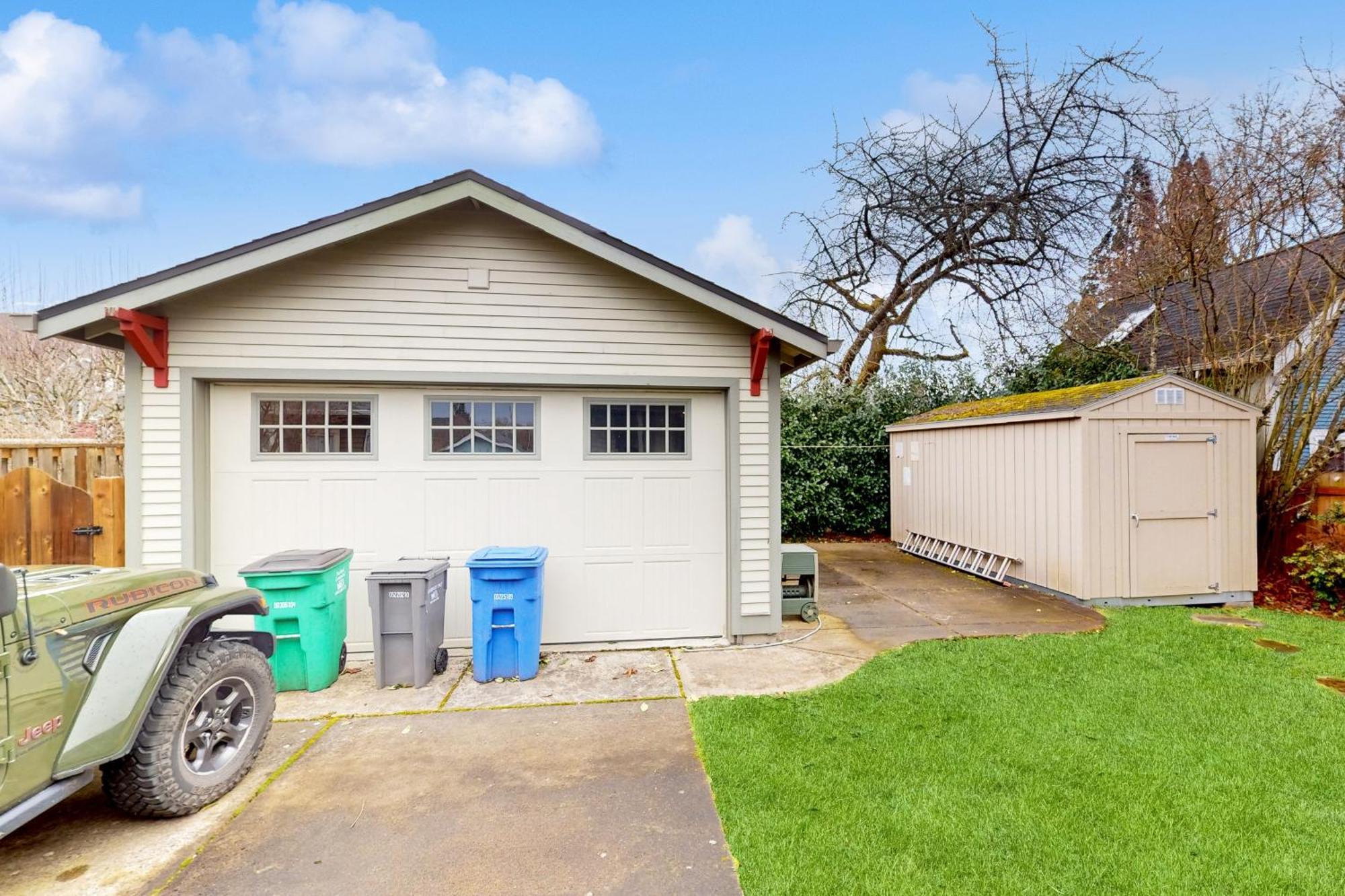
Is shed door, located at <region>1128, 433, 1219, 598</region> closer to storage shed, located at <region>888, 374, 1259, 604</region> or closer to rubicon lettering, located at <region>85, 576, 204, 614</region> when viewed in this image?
storage shed, located at <region>888, 374, 1259, 604</region>

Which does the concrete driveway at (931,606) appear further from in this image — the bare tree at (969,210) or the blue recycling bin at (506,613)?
the bare tree at (969,210)

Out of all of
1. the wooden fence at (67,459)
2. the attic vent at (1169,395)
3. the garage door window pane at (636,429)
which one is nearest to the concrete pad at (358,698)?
the garage door window pane at (636,429)

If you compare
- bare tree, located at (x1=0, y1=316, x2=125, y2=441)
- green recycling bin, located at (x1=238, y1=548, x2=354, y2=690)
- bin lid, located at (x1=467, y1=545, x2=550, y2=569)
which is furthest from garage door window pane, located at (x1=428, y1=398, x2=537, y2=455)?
bare tree, located at (x1=0, y1=316, x2=125, y2=441)

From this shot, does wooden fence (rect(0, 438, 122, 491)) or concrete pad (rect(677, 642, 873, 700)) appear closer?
concrete pad (rect(677, 642, 873, 700))

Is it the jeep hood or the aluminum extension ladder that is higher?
the jeep hood

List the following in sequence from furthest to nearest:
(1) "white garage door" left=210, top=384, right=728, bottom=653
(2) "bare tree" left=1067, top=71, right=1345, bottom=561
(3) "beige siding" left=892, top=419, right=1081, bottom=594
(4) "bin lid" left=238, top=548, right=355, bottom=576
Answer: (2) "bare tree" left=1067, top=71, right=1345, bottom=561
(3) "beige siding" left=892, top=419, right=1081, bottom=594
(1) "white garage door" left=210, top=384, right=728, bottom=653
(4) "bin lid" left=238, top=548, right=355, bottom=576

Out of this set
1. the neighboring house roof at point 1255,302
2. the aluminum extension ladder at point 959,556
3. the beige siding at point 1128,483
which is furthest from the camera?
the aluminum extension ladder at point 959,556

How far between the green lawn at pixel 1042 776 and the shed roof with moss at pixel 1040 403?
268 cm

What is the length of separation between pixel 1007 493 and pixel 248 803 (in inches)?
309

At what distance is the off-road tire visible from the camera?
8.79 ft

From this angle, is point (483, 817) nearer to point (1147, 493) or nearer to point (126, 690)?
point (126, 690)

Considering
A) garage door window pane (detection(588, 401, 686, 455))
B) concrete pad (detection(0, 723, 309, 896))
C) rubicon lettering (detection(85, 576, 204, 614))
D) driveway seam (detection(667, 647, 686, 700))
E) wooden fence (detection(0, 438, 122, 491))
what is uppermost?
garage door window pane (detection(588, 401, 686, 455))

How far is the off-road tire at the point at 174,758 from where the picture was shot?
268 cm

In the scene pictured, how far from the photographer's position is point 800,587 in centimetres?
606
